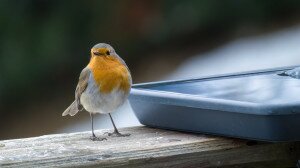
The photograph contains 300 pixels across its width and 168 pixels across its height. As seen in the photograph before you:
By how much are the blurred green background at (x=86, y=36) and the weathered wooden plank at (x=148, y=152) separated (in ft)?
20.4

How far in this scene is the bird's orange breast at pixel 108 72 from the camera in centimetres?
296

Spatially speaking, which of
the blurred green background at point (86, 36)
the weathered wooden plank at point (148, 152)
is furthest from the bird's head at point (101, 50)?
the blurred green background at point (86, 36)

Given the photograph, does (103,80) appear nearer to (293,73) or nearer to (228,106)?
(293,73)

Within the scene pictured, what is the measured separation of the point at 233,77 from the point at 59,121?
616cm

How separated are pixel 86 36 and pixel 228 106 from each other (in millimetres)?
8439

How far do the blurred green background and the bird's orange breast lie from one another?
5.52 meters

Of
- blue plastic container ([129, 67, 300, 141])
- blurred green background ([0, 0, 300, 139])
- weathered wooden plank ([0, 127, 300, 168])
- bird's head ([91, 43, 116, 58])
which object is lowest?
blurred green background ([0, 0, 300, 139])

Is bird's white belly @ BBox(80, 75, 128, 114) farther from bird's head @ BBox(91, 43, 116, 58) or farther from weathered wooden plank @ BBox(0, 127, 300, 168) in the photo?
weathered wooden plank @ BBox(0, 127, 300, 168)

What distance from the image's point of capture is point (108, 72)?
298 centimetres

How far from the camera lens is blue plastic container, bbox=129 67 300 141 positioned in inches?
81.4

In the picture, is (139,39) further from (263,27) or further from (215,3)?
→ (263,27)

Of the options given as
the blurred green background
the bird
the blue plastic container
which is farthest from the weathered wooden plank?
the blurred green background

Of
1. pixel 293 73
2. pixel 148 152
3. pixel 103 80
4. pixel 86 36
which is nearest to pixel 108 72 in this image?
pixel 103 80

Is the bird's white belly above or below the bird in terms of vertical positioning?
below
